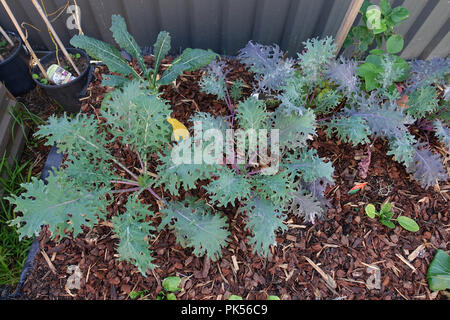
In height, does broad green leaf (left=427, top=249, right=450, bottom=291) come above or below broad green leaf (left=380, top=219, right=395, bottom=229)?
below

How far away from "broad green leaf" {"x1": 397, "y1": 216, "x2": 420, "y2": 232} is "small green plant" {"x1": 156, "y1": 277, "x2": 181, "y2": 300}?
1269 mm

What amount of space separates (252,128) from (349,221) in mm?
812

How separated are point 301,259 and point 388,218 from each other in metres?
0.56

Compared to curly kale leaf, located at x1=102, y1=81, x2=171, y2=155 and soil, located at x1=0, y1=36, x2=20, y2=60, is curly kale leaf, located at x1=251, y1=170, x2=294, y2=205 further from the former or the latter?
soil, located at x1=0, y1=36, x2=20, y2=60

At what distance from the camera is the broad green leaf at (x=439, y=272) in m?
1.70

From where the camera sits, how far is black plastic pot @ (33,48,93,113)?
7.32 ft

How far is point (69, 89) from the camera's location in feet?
7.45

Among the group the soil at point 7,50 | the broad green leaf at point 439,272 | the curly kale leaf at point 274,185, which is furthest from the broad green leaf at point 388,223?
the soil at point 7,50

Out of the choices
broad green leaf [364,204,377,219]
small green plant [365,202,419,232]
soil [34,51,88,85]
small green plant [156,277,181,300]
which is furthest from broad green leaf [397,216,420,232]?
soil [34,51,88,85]

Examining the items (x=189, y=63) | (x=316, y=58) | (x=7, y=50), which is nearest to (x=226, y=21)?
(x=189, y=63)

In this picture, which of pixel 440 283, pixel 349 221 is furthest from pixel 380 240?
pixel 440 283

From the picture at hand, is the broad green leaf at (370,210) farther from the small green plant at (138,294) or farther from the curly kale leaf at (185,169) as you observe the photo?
the small green plant at (138,294)

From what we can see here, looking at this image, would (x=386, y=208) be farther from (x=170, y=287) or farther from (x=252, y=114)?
(x=170, y=287)
